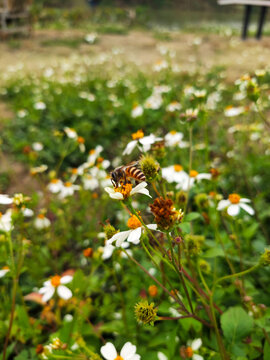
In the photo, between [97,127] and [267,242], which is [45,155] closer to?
[97,127]

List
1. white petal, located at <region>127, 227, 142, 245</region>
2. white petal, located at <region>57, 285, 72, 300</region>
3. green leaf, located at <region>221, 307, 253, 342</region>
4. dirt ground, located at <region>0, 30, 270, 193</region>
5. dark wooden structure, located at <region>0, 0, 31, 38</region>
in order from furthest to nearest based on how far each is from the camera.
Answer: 1. dark wooden structure, located at <region>0, 0, 31, 38</region>
2. dirt ground, located at <region>0, 30, 270, 193</region>
3. white petal, located at <region>57, 285, 72, 300</region>
4. green leaf, located at <region>221, 307, 253, 342</region>
5. white petal, located at <region>127, 227, 142, 245</region>

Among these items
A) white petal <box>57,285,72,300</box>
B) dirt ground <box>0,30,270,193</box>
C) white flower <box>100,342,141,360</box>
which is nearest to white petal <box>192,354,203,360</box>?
white flower <box>100,342,141,360</box>

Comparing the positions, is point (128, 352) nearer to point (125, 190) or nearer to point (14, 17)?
point (125, 190)

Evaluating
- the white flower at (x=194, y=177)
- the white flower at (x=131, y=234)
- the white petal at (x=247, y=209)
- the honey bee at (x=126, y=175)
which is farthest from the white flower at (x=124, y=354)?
the white flower at (x=194, y=177)

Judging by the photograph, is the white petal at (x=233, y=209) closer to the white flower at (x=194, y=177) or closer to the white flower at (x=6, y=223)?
the white flower at (x=194, y=177)

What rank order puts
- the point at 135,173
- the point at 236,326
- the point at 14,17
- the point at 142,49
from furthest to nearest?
the point at 14,17 < the point at 142,49 < the point at 236,326 < the point at 135,173

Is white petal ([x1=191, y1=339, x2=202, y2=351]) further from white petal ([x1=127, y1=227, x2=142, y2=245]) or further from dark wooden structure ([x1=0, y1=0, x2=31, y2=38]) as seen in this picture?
dark wooden structure ([x1=0, y1=0, x2=31, y2=38])

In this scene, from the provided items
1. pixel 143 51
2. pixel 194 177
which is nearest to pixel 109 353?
pixel 194 177
